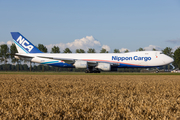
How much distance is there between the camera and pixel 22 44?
4878 cm

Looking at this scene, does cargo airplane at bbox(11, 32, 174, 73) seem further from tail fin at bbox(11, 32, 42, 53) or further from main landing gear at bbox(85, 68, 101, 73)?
tail fin at bbox(11, 32, 42, 53)

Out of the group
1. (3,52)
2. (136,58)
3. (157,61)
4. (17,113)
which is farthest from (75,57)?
(3,52)

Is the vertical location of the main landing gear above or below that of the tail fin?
below

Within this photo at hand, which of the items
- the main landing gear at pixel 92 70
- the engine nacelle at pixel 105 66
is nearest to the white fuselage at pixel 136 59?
the engine nacelle at pixel 105 66

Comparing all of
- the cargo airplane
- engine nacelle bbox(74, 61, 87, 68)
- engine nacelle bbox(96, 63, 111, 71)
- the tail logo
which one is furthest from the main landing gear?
the tail logo

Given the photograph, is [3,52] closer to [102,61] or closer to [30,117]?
[102,61]

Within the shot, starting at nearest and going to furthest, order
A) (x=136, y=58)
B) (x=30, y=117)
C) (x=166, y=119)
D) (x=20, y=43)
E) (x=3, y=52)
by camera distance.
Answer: (x=166, y=119)
(x=30, y=117)
(x=136, y=58)
(x=20, y=43)
(x=3, y=52)

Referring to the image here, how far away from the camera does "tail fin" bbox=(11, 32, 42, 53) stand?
48688mm

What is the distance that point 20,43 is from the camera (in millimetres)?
48875

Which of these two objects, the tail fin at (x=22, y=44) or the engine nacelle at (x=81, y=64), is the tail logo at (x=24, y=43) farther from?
the engine nacelle at (x=81, y=64)

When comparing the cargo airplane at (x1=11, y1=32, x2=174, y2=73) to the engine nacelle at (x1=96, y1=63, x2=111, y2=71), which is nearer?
the engine nacelle at (x1=96, y1=63, x2=111, y2=71)

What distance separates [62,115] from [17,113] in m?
1.05

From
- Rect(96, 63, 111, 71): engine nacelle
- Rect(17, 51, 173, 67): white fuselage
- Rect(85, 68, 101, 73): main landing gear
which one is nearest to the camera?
Rect(96, 63, 111, 71): engine nacelle

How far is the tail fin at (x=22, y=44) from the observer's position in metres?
48.7
